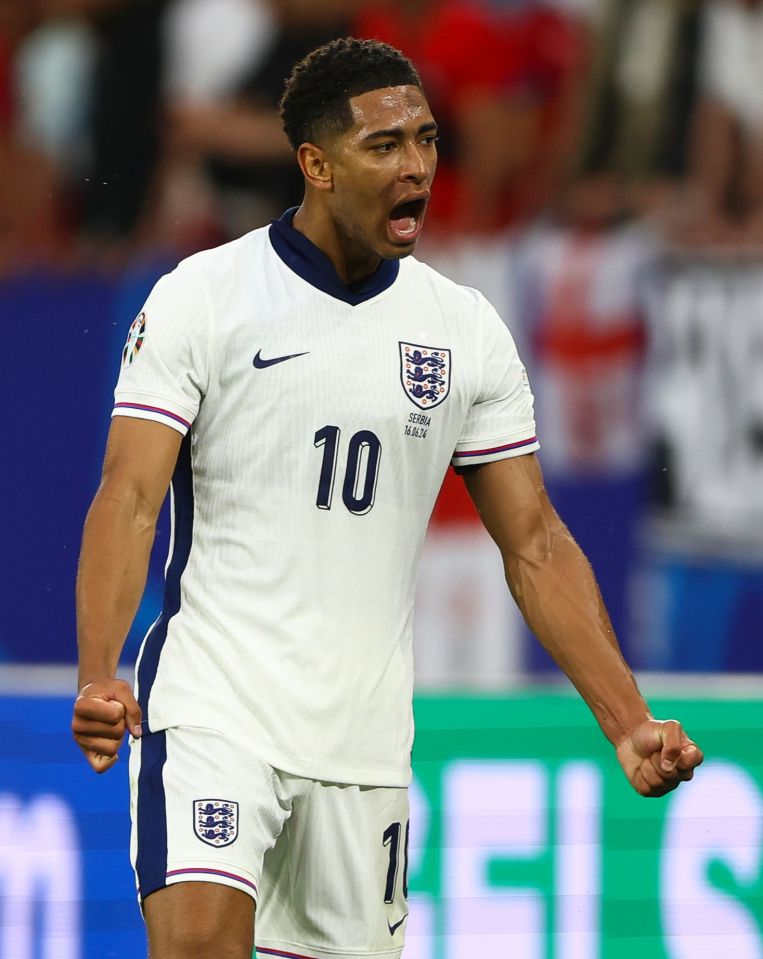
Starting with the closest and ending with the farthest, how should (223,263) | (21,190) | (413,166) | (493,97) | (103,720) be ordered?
1. (103,720)
2. (413,166)
3. (223,263)
4. (21,190)
5. (493,97)

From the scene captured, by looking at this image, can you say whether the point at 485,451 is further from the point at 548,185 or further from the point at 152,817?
the point at 548,185

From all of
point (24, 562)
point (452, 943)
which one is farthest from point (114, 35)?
point (452, 943)

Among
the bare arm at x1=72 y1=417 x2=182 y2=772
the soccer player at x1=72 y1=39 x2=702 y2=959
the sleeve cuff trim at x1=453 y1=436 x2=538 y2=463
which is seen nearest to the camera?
the bare arm at x1=72 y1=417 x2=182 y2=772

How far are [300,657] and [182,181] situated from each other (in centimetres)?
303

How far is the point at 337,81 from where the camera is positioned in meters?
3.23

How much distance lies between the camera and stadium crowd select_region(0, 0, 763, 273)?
581 centimetres

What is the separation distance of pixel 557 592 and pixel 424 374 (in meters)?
0.49

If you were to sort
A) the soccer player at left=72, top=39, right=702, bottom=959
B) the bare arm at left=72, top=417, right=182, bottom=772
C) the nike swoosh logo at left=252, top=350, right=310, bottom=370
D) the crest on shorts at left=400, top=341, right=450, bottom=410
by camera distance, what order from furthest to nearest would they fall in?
the crest on shorts at left=400, top=341, right=450, bottom=410, the nike swoosh logo at left=252, top=350, right=310, bottom=370, the soccer player at left=72, top=39, right=702, bottom=959, the bare arm at left=72, top=417, right=182, bottom=772

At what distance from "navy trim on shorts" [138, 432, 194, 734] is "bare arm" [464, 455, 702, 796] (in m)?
0.56

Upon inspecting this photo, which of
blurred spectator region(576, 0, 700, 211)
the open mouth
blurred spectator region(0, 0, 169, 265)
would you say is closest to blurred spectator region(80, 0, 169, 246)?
blurred spectator region(0, 0, 169, 265)

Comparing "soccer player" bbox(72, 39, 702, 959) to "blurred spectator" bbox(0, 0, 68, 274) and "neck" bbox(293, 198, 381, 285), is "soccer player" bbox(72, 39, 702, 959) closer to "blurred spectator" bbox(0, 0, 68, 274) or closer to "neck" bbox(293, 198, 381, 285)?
"neck" bbox(293, 198, 381, 285)

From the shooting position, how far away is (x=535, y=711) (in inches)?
177

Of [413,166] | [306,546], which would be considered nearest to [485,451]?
Answer: [306,546]

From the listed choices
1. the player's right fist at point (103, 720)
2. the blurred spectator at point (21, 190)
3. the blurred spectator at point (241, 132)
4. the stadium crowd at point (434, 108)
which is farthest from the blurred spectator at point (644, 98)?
the player's right fist at point (103, 720)
